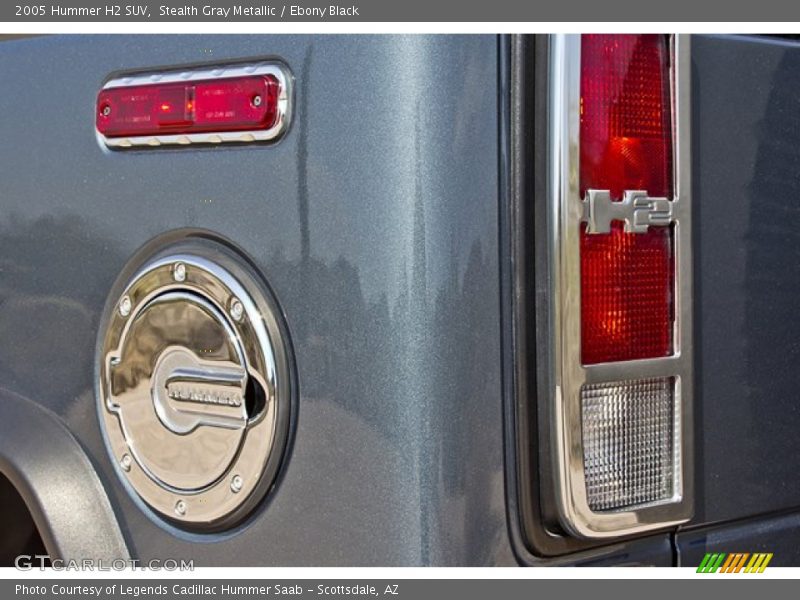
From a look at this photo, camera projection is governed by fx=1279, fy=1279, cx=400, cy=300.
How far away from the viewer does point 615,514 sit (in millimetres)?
1676

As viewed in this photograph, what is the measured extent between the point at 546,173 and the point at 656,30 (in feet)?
0.90

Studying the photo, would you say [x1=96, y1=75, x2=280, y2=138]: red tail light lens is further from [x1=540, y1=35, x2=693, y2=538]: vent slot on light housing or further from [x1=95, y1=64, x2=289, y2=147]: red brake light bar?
[x1=540, y1=35, x2=693, y2=538]: vent slot on light housing

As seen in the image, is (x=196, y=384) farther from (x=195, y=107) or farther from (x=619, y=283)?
(x=619, y=283)

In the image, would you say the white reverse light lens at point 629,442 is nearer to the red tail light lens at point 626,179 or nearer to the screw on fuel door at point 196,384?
the red tail light lens at point 626,179

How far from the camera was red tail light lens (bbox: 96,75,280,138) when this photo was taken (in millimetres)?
1623

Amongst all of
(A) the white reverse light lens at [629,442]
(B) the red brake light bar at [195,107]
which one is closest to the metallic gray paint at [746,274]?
(A) the white reverse light lens at [629,442]

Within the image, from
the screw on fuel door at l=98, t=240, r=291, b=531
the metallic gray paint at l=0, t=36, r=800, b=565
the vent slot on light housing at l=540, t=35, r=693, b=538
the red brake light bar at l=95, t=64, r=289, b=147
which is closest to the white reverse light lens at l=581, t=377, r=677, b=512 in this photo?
the vent slot on light housing at l=540, t=35, r=693, b=538

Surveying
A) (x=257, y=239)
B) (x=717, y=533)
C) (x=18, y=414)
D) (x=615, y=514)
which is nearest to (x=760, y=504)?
(x=717, y=533)

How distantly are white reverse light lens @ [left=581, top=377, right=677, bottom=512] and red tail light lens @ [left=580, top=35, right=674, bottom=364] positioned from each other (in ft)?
0.16

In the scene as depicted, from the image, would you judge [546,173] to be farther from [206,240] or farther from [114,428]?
[114,428]

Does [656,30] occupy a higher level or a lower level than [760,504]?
higher

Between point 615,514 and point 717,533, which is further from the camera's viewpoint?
point 717,533

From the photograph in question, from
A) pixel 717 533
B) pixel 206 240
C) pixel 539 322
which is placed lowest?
pixel 717 533

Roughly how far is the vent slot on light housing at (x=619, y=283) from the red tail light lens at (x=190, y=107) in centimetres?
37
